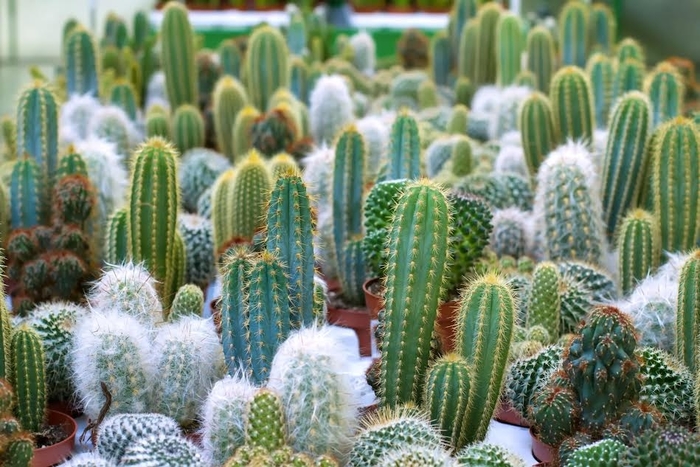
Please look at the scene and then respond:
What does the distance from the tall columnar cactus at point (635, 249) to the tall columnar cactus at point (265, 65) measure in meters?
3.11

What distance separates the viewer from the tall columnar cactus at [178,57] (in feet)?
20.6

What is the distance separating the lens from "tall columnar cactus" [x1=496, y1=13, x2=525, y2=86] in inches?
262

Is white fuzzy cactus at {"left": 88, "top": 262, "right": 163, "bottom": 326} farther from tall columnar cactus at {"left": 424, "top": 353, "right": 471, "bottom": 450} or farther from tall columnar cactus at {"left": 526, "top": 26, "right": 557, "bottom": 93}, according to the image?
tall columnar cactus at {"left": 526, "top": 26, "right": 557, "bottom": 93}

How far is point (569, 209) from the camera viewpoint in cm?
400

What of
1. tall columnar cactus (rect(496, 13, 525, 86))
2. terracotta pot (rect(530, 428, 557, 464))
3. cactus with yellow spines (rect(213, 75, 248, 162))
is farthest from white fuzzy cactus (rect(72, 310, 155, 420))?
tall columnar cactus (rect(496, 13, 525, 86))

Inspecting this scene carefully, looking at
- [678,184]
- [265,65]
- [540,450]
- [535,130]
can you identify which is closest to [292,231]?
[540,450]

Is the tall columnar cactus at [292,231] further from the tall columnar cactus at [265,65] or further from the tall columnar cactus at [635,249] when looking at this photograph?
the tall columnar cactus at [265,65]

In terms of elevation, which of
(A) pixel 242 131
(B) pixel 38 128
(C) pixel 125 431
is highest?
(B) pixel 38 128

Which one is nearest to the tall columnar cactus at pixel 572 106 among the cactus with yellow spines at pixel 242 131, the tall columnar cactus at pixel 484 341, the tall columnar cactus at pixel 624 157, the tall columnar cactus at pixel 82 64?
the tall columnar cactus at pixel 624 157

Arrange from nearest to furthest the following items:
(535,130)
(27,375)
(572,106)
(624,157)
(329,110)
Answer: (27,375) → (624,157) → (535,130) → (572,106) → (329,110)

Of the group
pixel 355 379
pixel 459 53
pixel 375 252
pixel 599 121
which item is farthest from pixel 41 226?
pixel 459 53

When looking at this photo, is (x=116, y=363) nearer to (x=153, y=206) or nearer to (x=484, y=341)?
(x=153, y=206)

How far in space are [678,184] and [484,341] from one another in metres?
1.64

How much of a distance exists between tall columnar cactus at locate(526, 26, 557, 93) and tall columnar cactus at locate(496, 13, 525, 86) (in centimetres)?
8
